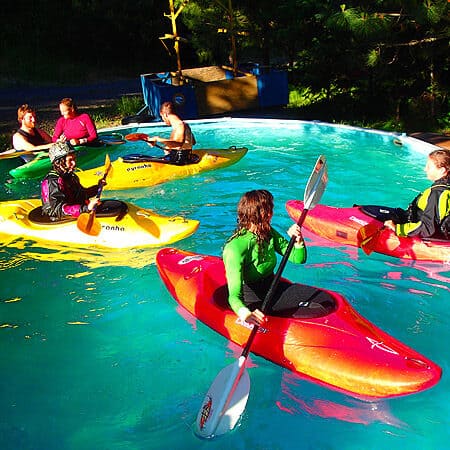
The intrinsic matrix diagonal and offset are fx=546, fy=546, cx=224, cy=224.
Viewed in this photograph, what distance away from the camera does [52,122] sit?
450 inches

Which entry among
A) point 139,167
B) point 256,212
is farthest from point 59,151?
point 256,212

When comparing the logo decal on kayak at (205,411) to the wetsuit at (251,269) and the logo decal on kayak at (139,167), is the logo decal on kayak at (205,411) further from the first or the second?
the logo decal on kayak at (139,167)

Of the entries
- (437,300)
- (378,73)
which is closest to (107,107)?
(378,73)

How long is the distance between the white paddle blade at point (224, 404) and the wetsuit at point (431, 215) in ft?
7.74

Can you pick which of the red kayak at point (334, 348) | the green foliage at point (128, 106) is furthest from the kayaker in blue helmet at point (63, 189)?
the green foliage at point (128, 106)

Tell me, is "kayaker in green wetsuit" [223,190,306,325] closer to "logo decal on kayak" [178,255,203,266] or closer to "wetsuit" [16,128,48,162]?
"logo decal on kayak" [178,255,203,266]

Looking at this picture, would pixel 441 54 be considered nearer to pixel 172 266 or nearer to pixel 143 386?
pixel 172 266

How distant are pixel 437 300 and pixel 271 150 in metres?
5.18

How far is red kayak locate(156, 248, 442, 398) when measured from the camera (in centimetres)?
317

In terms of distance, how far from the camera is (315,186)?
3.96 meters

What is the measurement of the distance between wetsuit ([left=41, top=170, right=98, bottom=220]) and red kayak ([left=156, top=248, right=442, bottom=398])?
6.98ft

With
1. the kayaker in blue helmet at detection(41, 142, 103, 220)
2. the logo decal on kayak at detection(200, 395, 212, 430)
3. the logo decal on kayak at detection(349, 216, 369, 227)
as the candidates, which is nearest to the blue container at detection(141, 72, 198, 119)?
the kayaker in blue helmet at detection(41, 142, 103, 220)

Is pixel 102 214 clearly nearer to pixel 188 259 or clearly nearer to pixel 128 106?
pixel 188 259

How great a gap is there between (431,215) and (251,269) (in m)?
2.06
